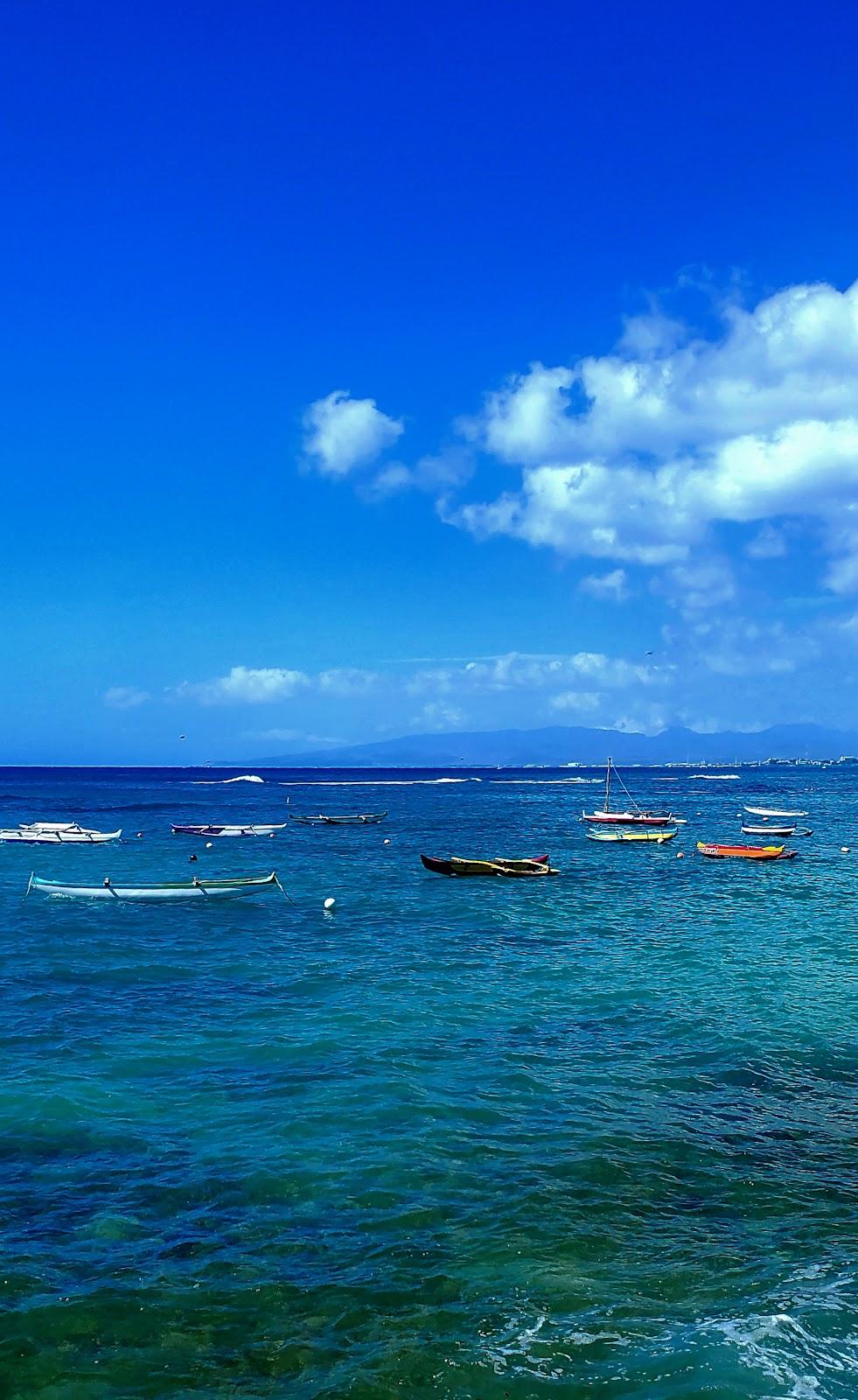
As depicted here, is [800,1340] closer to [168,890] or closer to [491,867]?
[168,890]

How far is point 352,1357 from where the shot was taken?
11.8 metres

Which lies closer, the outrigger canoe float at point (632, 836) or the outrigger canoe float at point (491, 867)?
the outrigger canoe float at point (491, 867)

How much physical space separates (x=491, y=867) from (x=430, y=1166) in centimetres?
4035

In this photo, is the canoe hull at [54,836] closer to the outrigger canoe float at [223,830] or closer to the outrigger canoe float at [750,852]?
the outrigger canoe float at [223,830]

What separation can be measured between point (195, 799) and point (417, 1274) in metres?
154

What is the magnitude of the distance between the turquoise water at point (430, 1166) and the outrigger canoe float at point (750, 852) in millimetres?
27505

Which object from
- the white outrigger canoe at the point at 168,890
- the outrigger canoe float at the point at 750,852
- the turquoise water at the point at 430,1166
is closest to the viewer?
the turquoise water at the point at 430,1166

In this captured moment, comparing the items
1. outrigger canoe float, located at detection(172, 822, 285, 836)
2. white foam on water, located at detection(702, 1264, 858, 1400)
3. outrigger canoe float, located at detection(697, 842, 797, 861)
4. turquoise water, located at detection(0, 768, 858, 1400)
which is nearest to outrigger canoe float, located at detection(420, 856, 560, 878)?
outrigger canoe float, located at detection(697, 842, 797, 861)

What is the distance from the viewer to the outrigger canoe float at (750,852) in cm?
6619

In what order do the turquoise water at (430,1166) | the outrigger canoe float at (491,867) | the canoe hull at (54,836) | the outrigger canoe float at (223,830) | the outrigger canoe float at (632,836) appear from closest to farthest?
the turquoise water at (430,1166)
the outrigger canoe float at (491,867)
the outrigger canoe float at (632,836)
the canoe hull at (54,836)
the outrigger canoe float at (223,830)

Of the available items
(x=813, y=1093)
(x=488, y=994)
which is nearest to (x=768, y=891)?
(x=488, y=994)

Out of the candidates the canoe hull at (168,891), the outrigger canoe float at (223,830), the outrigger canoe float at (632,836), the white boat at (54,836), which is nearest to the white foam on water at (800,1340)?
the canoe hull at (168,891)

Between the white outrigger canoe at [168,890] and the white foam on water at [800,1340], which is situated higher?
the white outrigger canoe at [168,890]

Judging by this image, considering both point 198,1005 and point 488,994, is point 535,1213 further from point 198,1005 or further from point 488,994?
point 198,1005
